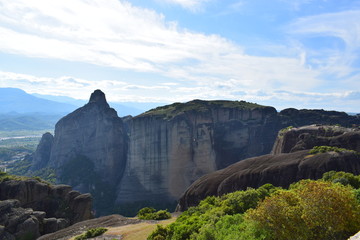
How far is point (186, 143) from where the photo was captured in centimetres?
9275

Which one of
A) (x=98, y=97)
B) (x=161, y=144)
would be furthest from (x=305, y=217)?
(x=98, y=97)

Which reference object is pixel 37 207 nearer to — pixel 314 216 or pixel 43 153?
pixel 314 216

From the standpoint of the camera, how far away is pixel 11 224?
39969 millimetres

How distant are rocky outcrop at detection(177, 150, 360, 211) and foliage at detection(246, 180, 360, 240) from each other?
86.3 ft

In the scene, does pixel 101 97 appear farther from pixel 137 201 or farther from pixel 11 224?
pixel 11 224

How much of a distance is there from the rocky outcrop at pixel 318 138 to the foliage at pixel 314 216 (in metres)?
43.7

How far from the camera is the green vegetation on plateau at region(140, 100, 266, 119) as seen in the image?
9812 centimetres

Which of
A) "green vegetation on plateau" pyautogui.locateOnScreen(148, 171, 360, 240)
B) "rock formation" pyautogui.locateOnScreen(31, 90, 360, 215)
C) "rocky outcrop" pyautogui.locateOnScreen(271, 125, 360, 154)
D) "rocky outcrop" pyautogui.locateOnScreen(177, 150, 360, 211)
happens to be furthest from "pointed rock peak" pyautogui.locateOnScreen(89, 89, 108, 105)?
"green vegetation on plateau" pyautogui.locateOnScreen(148, 171, 360, 240)

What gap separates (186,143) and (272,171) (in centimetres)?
4963

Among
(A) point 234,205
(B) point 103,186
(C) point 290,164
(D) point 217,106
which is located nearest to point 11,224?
(A) point 234,205

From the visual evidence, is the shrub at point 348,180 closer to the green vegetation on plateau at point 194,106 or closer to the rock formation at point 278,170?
the rock formation at point 278,170

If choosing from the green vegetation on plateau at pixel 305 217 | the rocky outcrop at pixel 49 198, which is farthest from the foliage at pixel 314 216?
→ the rocky outcrop at pixel 49 198

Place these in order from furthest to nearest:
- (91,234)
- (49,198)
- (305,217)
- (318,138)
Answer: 1. (318,138)
2. (49,198)
3. (91,234)
4. (305,217)

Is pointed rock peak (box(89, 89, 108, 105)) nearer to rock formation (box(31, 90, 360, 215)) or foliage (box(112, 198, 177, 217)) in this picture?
rock formation (box(31, 90, 360, 215))
